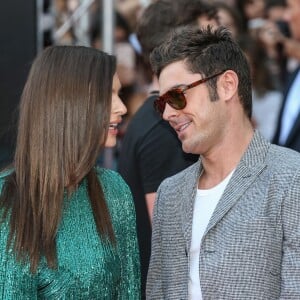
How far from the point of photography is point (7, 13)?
4.02m

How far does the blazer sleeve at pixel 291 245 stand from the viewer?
288 cm

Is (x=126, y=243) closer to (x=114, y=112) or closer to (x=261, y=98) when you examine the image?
(x=114, y=112)

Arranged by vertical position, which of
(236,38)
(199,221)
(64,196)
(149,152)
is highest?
(236,38)

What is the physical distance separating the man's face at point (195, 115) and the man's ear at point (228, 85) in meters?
0.04

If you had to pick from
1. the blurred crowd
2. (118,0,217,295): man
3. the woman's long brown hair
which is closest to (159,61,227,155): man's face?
the woman's long brown hair

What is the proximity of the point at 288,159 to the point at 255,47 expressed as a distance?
4212 mm

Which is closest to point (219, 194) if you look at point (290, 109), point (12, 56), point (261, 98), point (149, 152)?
point (149, 152)

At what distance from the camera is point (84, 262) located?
9.72 feet

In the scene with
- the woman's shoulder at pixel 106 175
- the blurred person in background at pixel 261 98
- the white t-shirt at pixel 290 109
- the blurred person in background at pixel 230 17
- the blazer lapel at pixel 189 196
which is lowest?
the blazer lapel at pixel 189 196

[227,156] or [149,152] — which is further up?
[149,152]

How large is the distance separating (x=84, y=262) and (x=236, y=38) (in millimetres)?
3486

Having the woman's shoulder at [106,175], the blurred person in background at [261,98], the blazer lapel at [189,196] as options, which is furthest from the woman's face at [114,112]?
the blurred person in background at [261,98]

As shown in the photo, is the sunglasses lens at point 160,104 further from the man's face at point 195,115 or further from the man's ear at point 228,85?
the man's ear at point 228,85

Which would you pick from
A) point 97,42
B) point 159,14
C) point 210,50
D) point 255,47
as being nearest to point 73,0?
point 97,42
